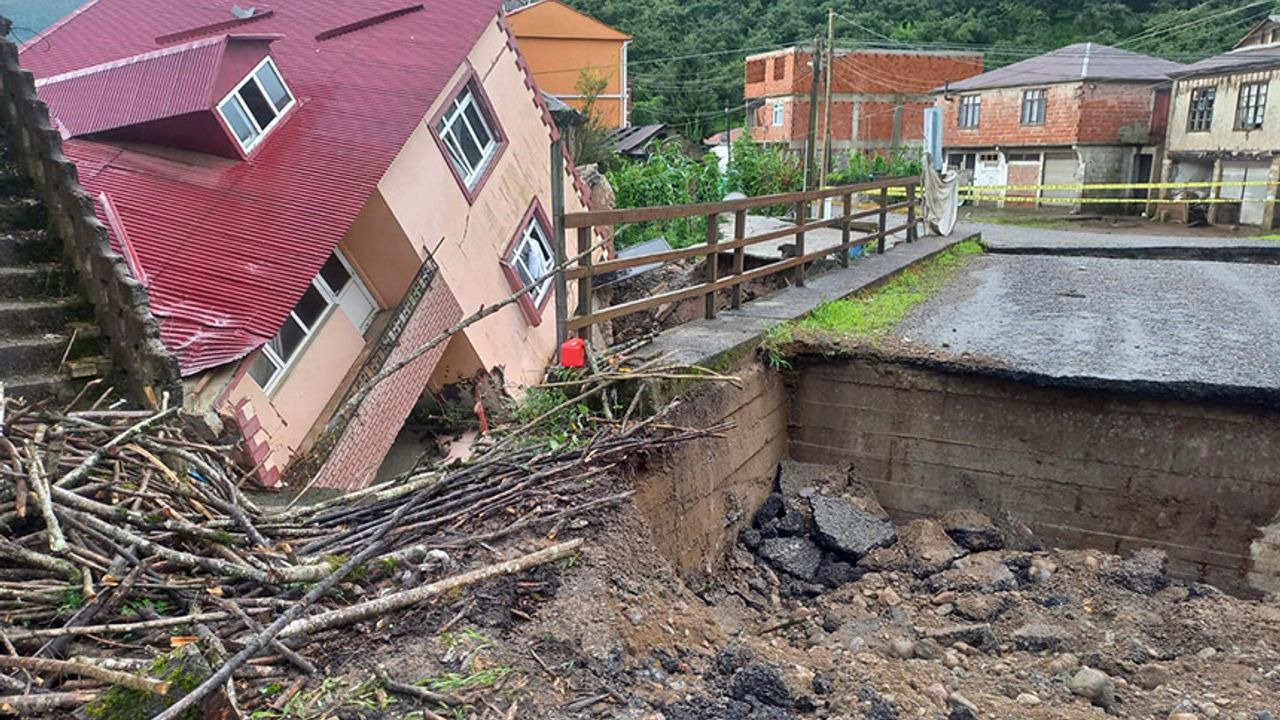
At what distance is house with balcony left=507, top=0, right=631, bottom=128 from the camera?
38375 mm

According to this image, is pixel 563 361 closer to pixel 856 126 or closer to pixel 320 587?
pixel 320 587

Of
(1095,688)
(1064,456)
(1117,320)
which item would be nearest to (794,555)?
(1064,456)

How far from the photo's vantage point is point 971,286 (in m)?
9.28

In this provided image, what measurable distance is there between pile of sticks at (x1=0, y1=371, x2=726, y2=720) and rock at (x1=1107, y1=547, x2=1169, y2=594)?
3.23 meters

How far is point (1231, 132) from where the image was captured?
2602cm

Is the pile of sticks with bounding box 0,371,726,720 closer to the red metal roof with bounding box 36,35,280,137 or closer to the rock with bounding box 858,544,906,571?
the rock with bounding box 858,544,906,571

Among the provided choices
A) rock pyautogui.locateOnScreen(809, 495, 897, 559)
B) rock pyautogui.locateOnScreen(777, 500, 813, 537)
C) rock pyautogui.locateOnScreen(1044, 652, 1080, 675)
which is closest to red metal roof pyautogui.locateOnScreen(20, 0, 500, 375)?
rock pyautogui.locateOnScreen(777, 500, 813, 537)

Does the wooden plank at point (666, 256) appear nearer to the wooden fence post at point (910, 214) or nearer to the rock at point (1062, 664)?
the rock at point (1062, 664)

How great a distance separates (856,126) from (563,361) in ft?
144

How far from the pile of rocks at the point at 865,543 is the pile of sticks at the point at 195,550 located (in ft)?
6.12

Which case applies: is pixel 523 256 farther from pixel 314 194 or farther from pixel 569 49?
pixel 569 49

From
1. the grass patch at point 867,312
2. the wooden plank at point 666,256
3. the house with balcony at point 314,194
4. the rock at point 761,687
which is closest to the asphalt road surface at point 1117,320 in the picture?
the grass patch at point 867,312

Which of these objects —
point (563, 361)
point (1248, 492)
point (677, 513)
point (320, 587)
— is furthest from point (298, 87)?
point (1248, 492)

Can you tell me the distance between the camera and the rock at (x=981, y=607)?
15.9 ft
